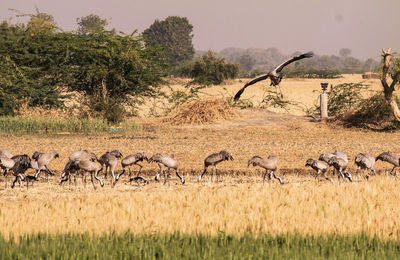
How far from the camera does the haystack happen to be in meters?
30.1

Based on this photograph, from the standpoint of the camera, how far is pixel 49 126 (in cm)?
2719

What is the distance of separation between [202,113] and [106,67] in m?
5.70

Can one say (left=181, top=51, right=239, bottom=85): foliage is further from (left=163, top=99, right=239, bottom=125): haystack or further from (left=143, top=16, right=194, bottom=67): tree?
(left=143, top=16, right=194, bottom=67): tree

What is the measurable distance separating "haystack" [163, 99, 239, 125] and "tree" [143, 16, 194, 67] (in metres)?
103

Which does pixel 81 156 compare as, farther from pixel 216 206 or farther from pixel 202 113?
A: pixel 202 113

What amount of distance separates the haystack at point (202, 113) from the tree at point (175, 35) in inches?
4074

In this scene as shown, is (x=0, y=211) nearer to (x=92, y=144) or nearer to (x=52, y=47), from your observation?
(x=92, y=144)

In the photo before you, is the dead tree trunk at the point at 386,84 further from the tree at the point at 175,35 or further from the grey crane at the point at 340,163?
the tree at the point at 175,35

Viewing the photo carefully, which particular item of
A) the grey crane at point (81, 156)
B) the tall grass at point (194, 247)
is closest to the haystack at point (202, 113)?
the grey crane at point (81, 156)

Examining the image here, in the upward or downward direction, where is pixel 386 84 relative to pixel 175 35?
downward

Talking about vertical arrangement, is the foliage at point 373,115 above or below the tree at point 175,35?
below

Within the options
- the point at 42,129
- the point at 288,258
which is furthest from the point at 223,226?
the point at 42,129

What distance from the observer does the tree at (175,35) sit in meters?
136

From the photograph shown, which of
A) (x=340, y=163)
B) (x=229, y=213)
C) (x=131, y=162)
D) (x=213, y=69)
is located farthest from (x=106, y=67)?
(x=213, y=69)
